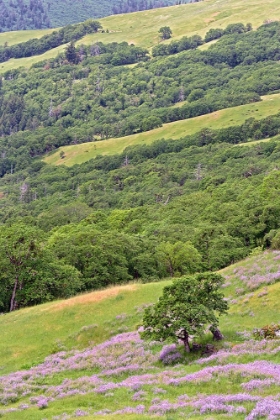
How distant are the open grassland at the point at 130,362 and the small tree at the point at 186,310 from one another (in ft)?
5.72

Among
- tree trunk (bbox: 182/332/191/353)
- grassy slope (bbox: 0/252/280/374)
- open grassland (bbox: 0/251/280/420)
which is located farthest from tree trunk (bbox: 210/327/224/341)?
grassy slope (bbox: 0/252/280/374)

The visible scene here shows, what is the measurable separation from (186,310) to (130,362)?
5.93 meters

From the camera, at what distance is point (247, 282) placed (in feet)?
150

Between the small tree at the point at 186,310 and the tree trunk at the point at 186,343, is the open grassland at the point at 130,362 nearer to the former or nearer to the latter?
the tree trunk at the point at 186,343

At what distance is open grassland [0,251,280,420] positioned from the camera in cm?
2467

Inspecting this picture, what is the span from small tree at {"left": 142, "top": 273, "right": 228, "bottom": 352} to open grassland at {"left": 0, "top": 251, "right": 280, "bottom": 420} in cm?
174

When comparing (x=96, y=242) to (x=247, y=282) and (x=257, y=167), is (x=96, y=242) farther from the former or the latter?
(x=257, y=167)

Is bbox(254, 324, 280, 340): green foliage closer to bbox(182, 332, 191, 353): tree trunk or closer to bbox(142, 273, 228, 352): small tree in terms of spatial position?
bbox(142, 273, 228, 352): small tree

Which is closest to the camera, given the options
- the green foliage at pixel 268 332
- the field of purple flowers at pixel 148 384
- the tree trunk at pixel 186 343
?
the field of purple flowers at pixel 148 384

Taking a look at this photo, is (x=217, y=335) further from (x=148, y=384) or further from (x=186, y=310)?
(x=148, y=384)

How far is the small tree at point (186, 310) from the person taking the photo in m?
32.5

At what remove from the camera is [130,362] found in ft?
114

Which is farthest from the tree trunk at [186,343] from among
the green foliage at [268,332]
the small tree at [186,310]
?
the green foliage at [268,332]

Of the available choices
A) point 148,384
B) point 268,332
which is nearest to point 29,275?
point 148,384
